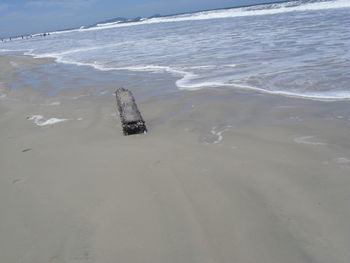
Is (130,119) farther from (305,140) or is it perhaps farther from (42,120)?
(305,140)

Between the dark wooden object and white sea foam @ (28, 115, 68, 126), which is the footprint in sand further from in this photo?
white sea foam @ (28, 115, 68, 126)

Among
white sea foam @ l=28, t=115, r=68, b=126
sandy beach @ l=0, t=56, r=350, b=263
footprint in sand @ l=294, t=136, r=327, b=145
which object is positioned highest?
white sea foam @ l=28, t=115, r=68, b=126

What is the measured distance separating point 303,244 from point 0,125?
Answer: 201 inches

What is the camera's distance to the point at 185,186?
2.90 m

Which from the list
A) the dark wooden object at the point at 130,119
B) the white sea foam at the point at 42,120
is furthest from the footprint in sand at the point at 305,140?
the white sea foam at the point at 42,120

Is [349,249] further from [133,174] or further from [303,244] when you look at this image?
[133,174]

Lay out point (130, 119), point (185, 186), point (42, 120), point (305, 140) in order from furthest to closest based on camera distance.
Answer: point (42, 120)
point (130, 119)
point (305, 140)
point (185, 186)

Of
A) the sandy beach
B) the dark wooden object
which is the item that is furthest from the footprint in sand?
the dark wooden object

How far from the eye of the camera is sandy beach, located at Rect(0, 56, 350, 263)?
2.15 meters

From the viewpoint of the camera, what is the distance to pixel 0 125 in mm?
5297

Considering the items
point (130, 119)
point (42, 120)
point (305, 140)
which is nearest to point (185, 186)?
point (305, 140)

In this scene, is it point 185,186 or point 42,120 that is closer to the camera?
point 185,186

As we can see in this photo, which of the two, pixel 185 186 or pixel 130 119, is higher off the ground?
pixel 130 119

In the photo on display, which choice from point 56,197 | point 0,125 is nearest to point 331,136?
point 56,197
